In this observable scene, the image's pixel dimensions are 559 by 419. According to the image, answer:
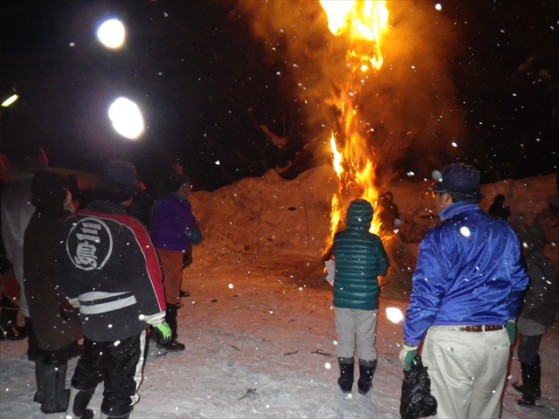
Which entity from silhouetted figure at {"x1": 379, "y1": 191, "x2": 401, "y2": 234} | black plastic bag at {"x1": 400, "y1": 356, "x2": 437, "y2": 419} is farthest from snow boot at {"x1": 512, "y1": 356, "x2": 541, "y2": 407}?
silhouetted figure at {"x1": 379, "y1": 191, "x2": 401, "y2": 234}

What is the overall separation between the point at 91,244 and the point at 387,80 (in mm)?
11169

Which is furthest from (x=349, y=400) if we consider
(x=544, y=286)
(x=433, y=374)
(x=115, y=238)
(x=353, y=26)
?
(x=353, y=26)

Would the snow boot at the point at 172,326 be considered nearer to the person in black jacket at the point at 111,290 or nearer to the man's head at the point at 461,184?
the person in black jacket at the point at 111,290

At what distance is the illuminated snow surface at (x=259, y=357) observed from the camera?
4.64 meters

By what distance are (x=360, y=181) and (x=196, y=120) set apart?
1085 cm

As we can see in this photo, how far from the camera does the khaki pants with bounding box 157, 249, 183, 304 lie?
583 centimetres

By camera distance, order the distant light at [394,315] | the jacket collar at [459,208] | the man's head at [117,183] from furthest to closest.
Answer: the distant light at [394,315], the man's head at [117,183], the jacket collar at [459,208]

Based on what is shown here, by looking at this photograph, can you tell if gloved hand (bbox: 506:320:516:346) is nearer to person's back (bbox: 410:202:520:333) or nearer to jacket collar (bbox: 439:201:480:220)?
person's back (bbox: 410:202:520:333)

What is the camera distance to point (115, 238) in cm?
351

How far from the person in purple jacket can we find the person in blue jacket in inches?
138

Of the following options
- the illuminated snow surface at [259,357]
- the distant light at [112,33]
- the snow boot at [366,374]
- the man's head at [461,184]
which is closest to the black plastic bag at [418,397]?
the man's head at [461,184]

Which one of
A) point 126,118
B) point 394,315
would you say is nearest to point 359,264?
point 394,315

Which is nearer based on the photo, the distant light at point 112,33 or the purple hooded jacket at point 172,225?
the purple hooded jacket at point 172,225

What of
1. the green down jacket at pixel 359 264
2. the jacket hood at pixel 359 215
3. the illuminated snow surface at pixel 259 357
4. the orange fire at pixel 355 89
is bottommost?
the illuminated snow surface at pixel 259 357
